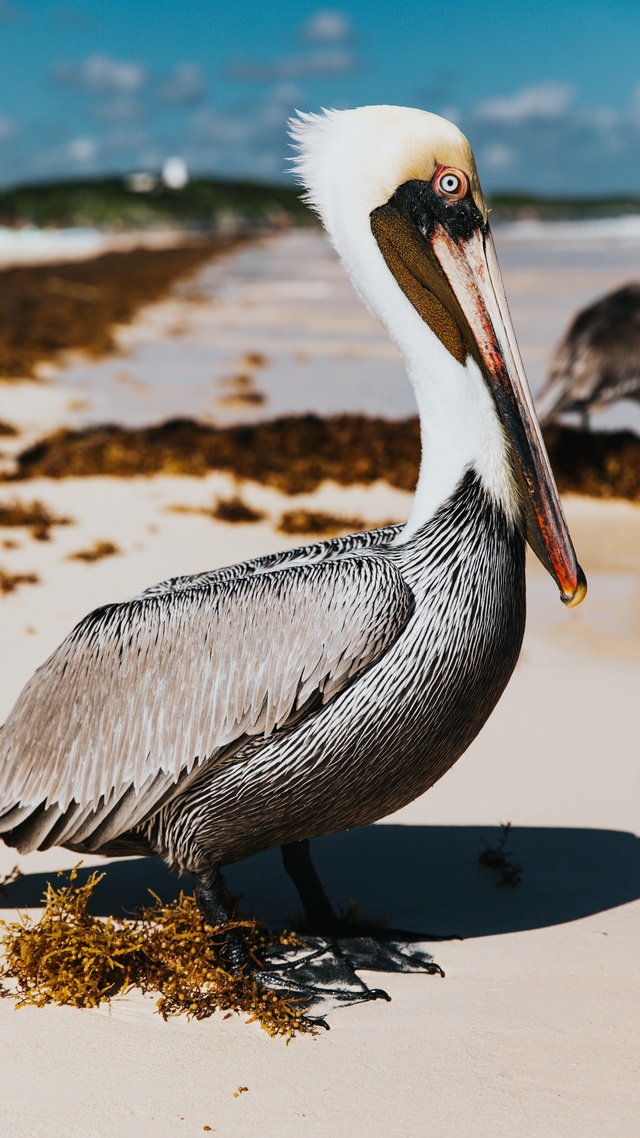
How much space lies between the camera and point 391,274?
291 centimetres

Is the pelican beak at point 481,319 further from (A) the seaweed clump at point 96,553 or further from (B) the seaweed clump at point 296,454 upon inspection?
(B) the seaweed clump at point 296,454

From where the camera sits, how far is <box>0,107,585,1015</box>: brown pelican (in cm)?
271

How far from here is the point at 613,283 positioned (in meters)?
33.9

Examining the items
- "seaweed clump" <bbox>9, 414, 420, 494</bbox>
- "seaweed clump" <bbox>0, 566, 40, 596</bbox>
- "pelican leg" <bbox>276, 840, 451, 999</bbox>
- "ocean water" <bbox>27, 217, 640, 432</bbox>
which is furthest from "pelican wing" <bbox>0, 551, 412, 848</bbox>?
"ocean water" <bbox>27, 217, 640, 432</bbox>

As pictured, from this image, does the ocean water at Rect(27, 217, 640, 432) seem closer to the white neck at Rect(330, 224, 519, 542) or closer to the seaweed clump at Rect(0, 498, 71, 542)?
the seaweed clump at Rect(0, 498, 71, 542)

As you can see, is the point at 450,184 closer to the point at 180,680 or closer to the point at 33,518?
the point at 180,680

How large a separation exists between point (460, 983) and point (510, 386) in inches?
60.6

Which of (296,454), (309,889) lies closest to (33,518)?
(296,454)

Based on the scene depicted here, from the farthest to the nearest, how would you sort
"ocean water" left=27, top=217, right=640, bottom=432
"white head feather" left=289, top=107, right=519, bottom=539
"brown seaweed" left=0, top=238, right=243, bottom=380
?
"brown seaweed" left=0, top=238, right=243, bottom=380, "ocean water" left=27, top=217, right=640, bottom=432, "white head feather" left=289, top=107, right=519, bottom=539

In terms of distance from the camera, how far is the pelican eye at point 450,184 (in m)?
2.81

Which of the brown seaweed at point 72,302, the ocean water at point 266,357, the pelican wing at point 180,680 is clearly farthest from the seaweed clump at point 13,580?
the brown seaweed at point 72,302

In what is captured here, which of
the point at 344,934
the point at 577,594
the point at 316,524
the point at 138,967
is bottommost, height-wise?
the point at 138,967

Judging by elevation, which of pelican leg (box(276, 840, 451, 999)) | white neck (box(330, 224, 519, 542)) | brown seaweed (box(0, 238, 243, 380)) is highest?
brown seaweed (box(0, 238, 243, 380))

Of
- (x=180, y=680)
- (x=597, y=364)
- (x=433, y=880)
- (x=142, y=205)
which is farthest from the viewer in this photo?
(x=142, y=205)
